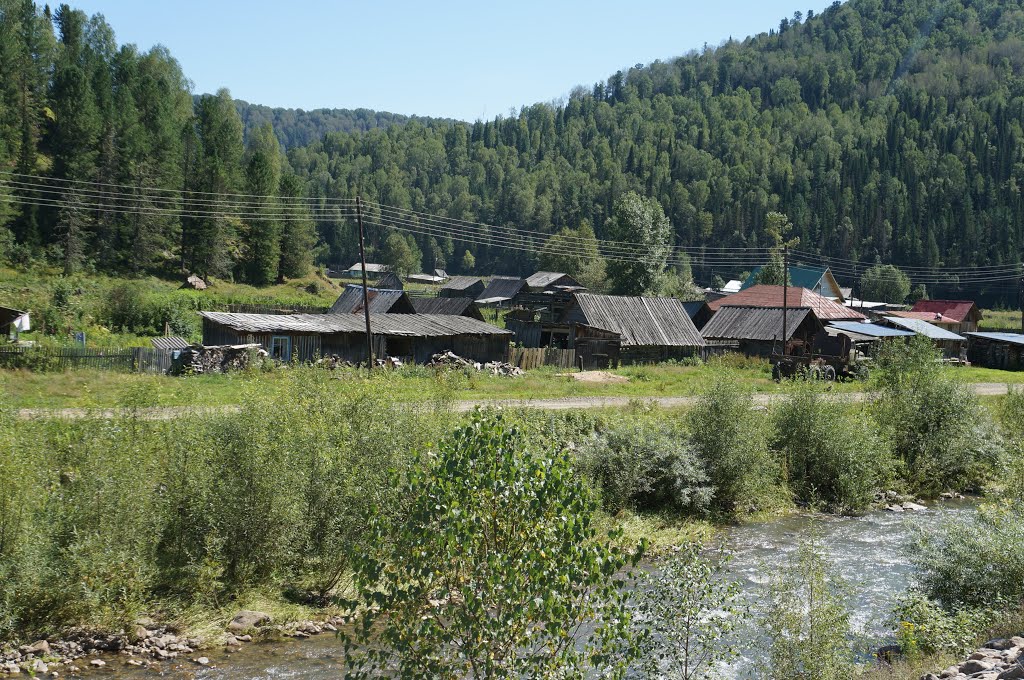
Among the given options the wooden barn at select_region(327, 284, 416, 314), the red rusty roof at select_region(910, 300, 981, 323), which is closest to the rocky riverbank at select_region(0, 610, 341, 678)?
the wooden barn at select_region(327, 284, 416, 314)

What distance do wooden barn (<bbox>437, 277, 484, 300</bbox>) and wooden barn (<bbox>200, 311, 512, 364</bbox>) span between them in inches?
1973

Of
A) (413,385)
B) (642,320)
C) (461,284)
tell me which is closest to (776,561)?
(413,385)

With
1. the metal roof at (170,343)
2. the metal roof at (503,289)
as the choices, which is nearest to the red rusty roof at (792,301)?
the metal roof at (503,289)

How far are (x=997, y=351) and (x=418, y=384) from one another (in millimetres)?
46683

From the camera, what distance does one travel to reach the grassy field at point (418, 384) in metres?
23.7

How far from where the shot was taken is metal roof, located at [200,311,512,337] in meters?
39.2

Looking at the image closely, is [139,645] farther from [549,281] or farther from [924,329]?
[549,281]

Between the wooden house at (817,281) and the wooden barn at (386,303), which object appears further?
the wooden house at (817,281)

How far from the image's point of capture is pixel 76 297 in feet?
190

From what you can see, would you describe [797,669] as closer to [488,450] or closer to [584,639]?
[584,639]

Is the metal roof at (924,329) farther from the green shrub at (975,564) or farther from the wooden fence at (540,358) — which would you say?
the green shrub at (975,564)

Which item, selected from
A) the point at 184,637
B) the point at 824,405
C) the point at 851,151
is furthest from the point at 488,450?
the point at 851,151

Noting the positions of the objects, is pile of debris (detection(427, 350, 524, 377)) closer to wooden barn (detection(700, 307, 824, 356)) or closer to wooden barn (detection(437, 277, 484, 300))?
wooden barn (detection(700, 307, 824, 356))

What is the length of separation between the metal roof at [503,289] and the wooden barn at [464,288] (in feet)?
9.44
